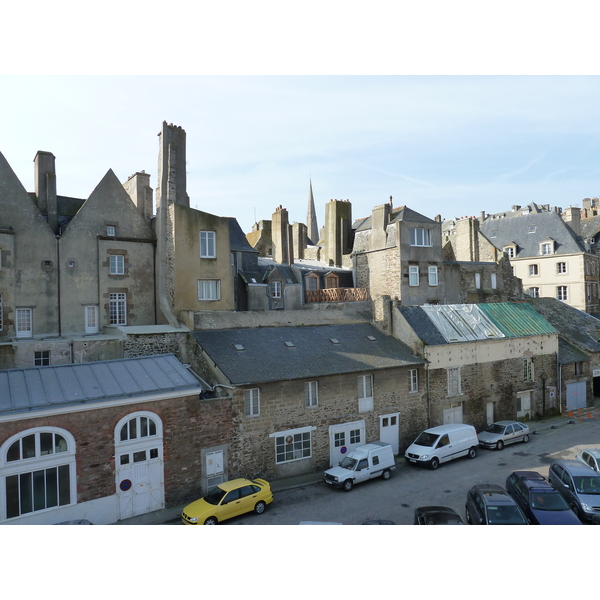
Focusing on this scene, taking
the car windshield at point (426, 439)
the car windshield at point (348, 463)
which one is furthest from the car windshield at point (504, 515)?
the car windshield at point (426, 439)

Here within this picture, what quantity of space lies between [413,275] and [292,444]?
50.4 feet

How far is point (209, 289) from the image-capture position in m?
25.3

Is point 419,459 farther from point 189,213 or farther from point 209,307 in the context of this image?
point 189,213

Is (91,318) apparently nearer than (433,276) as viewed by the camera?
Yes

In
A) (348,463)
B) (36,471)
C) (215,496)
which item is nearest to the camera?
(36,471)

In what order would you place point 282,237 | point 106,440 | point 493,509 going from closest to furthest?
point 493,509
point 106,440
point 282,237

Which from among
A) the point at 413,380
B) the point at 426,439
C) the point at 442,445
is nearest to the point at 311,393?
the point at 426,439

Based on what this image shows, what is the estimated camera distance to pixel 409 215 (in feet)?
100

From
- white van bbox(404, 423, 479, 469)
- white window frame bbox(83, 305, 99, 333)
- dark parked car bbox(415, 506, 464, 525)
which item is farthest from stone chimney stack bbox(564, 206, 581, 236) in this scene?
white window frame bbox(83, 305, 99, 333)

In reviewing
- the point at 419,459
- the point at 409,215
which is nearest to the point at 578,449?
the point at 419,459

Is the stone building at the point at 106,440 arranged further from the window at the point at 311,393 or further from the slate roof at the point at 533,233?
the slate roof at the point at 533,233

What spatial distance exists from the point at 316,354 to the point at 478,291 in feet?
63.2

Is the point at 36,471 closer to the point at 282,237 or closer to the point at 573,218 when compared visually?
the point at 282,237

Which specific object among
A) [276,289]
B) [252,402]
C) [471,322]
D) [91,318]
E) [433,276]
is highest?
[433,276]
